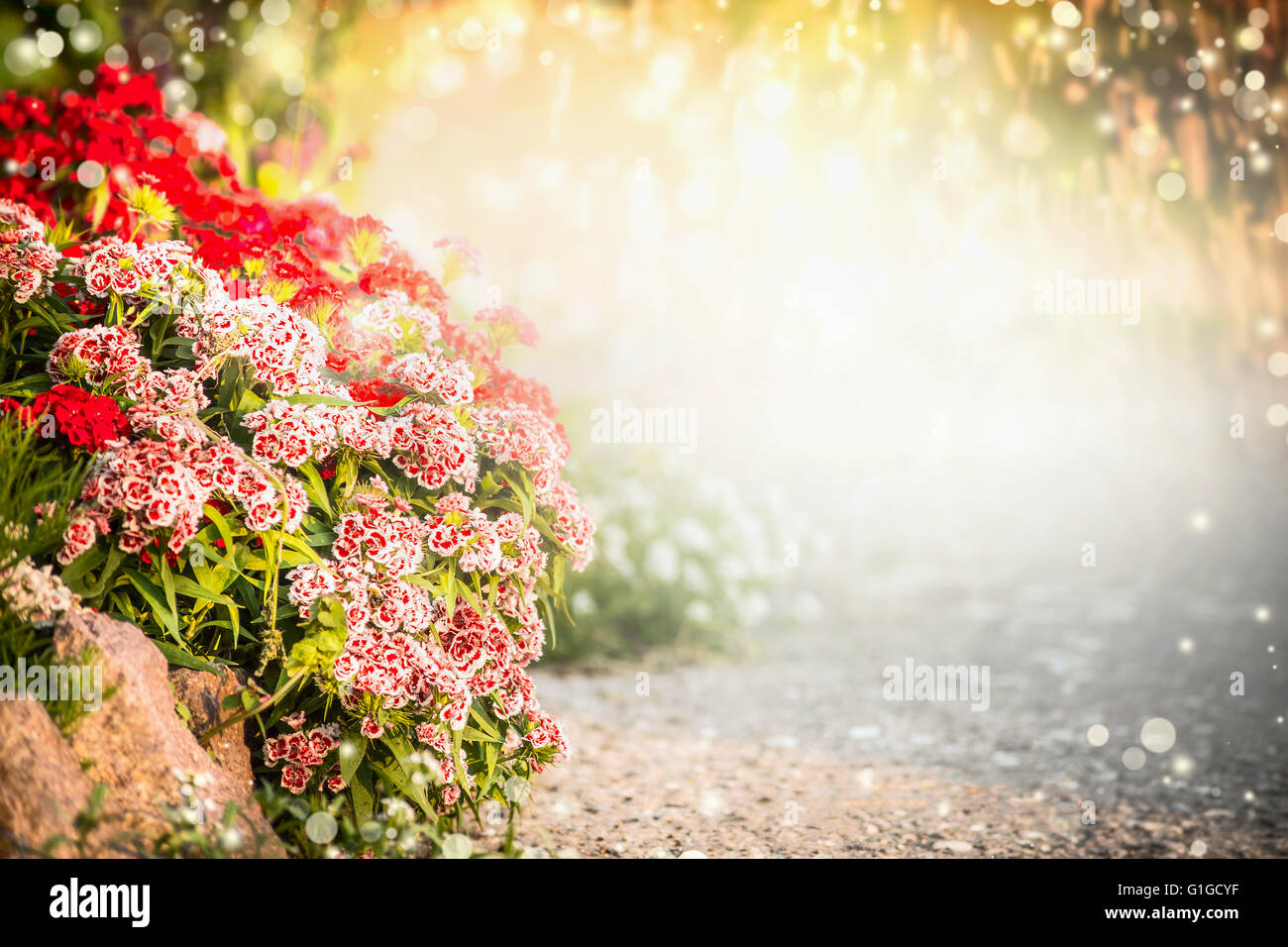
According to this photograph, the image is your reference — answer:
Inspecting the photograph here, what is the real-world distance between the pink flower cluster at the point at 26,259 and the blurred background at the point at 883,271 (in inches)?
130

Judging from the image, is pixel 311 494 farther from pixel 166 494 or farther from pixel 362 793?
pixel 362 793

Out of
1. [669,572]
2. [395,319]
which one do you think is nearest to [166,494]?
[395,319]

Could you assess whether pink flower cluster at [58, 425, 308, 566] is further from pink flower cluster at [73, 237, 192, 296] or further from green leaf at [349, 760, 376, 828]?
green leaf at [349, 760, 376, 828]

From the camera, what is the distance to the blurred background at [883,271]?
20.3ft

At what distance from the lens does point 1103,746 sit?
13.3 feet

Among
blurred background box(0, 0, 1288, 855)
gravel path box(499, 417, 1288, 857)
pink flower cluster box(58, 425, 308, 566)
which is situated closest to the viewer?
pink flower cluster box(58, 425, 308, 566)

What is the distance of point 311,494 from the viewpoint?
2238 mm

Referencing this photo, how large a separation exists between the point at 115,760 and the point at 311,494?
67 cm

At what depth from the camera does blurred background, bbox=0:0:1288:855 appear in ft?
20.3

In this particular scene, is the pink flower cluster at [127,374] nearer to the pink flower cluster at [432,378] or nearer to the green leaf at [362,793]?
the pink flower cluster at [432,378]

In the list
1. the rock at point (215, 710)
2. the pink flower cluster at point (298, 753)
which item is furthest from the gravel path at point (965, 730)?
the rock at point (215, 710)

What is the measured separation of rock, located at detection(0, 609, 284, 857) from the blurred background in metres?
3.54

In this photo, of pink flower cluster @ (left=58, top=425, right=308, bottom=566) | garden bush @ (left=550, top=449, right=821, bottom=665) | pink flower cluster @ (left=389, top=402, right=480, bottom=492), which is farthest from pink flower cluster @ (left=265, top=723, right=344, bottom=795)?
garden bush @ (left=550, top=449, right=821, bottom=665)

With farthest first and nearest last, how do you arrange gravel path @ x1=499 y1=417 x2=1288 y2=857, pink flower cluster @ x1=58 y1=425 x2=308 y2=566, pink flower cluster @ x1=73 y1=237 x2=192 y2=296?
gravel path @ x1=499 y1=417 x2=1288 y2=857
pink flower cluster @ x1=73 y1=237 x2=192 y2=296
pink flower cluster @ x1=58 y1=425 x2=308 y2=566
